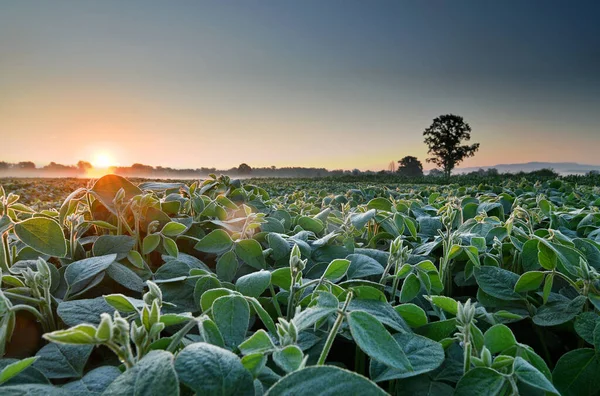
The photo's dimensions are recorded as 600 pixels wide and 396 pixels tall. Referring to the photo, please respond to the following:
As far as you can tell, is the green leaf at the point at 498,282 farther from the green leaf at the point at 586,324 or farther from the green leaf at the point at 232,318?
the green leaf at the point at 232,318

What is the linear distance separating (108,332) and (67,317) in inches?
13.9

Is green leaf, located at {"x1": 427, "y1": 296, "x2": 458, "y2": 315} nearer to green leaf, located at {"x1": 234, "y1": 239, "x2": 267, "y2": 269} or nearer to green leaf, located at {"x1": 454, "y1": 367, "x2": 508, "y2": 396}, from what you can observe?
green leaf, located at {"x1": 454, "y1": 367, "x2": 508, "y2": 396}

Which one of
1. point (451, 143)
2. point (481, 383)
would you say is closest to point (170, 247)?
point (481, 383)

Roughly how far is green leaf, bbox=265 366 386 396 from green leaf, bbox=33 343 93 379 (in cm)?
41

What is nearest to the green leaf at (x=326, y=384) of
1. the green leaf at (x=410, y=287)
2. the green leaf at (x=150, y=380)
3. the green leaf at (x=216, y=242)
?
the green leaf at (x=150, y=380)

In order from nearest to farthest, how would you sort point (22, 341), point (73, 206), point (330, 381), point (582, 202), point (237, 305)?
1. point (330, 381)
2. point (237, 305)
3. point (22, 341)
4. point (73, 206)
5. point (582, 202)

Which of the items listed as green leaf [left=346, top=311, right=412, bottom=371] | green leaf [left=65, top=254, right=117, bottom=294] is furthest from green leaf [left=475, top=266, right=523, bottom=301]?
green leaf [left=65, top=254, right=117, bottom=294]

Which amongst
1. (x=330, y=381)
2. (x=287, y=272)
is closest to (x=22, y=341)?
(x=287, y=272)

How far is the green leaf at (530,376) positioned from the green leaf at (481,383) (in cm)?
2

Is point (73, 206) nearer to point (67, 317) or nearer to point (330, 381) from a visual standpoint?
point (67, 317)

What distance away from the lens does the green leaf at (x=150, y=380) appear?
1.31ft

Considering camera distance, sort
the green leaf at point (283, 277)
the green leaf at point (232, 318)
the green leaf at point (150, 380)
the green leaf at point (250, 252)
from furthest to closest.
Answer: the green leaf at point (250, 252), the green leaf at point (283, 277), the green leaf at point (232, 318), the green leaf at point (150, 380)

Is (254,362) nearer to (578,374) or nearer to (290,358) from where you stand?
(290,358)

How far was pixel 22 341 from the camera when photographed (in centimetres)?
76
